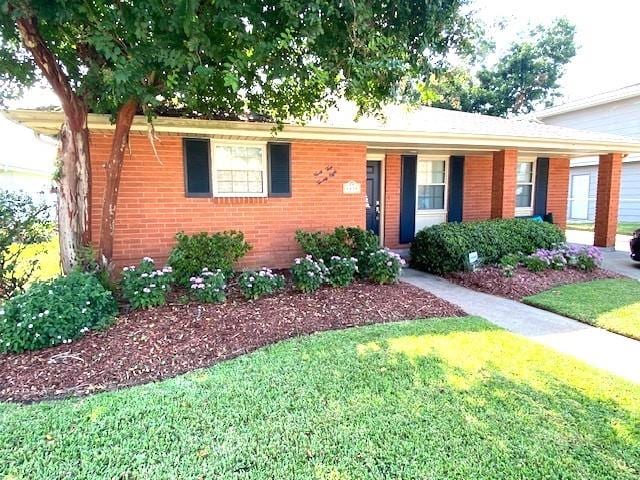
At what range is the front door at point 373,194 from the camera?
9.62 metres

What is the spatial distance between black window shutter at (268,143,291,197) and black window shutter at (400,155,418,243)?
12.3ft

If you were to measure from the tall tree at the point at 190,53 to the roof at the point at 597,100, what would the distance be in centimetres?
1733

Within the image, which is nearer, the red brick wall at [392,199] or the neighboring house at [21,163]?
the red brick wall at [392,199]

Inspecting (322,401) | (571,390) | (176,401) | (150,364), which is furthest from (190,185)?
(571,390)

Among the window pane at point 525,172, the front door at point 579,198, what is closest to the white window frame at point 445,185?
the window pane at point 525,172

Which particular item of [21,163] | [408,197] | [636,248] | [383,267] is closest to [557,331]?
[383,267]

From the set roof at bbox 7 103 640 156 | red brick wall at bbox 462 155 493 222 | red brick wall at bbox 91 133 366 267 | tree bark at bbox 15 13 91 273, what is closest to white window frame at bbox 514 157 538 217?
roof at bbox 7 103 640 156

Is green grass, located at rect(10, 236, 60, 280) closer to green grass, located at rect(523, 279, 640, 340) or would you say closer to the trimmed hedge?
the trimmed hedge

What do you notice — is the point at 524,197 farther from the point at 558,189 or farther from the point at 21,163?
the point at 21,163

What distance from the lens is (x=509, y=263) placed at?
757cm

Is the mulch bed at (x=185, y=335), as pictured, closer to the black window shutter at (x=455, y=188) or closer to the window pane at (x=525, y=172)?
the black window shutter at (x=455, y=188)

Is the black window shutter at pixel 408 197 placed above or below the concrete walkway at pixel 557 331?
above

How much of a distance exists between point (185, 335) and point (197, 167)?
349 centimetres

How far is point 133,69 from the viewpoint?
3928mm
